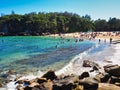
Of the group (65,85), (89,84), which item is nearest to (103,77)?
(89,84)

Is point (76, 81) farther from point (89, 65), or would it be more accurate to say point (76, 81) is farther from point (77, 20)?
point (77, 20)

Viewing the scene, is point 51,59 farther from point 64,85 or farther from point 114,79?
point 64,85

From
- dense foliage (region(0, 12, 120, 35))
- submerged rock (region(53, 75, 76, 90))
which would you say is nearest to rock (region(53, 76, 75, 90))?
submerged rock (region(53, 75, 76, 90))

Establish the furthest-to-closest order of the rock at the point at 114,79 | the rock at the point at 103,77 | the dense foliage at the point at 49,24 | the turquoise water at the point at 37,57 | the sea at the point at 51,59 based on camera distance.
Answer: the dense foliage at the point at 49,24, the turquoise water at the point at 37,57, the sea at the point at 51,59, the rock at the point at 103,77, the rock at the point at 114,79

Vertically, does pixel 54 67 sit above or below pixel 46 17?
below

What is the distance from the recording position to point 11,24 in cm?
15500

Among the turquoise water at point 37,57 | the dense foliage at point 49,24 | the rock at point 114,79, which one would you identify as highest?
the dense foliage at point 49,24

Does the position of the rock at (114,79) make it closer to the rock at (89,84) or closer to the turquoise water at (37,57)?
the rock at (89,84)

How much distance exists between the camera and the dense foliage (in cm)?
14450

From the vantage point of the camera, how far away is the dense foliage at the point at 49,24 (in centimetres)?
14450

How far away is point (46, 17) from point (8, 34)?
88.2ft

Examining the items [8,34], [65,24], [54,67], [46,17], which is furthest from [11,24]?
[54,67]

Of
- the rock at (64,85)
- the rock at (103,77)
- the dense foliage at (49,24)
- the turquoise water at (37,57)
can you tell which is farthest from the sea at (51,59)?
the dense foliage at (49,24)

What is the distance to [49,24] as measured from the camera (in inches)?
5743
